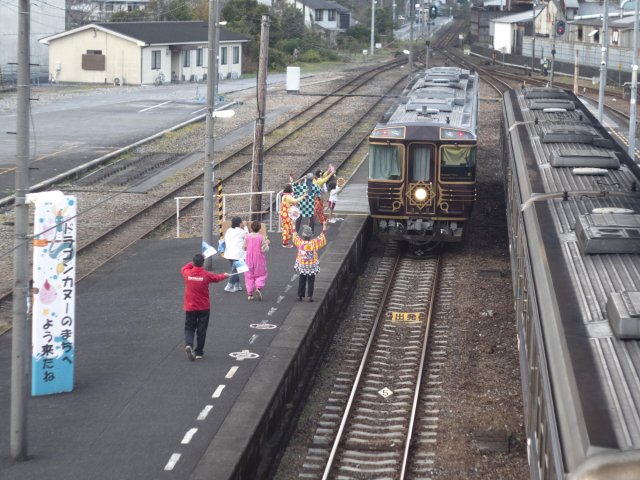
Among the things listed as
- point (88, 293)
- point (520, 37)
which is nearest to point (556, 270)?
point (88, 293)

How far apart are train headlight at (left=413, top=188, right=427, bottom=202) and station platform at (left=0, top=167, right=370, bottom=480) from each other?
2322 millimetres

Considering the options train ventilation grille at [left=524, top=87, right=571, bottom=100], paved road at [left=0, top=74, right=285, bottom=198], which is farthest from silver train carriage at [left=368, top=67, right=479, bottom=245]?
paved road at [left=0, top=74, right=285, bottom=198]

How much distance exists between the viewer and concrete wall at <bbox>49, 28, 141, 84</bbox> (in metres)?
56.6

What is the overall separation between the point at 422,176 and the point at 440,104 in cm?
249

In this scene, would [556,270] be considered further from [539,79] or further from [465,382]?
[539,79]

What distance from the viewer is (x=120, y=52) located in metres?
56.7

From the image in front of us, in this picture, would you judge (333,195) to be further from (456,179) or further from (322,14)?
(322,14)

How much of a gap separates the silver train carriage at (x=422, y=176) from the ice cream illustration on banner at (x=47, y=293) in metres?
9.98

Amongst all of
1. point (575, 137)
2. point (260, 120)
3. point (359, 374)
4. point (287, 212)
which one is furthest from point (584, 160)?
point (260, 120)

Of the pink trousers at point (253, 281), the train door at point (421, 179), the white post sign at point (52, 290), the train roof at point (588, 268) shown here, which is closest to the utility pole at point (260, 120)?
the train door at point (421, 179)

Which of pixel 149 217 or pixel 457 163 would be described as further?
pixel 149 217

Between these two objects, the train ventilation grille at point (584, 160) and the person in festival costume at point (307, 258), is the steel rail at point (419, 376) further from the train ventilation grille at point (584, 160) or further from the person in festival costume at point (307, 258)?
the train ventilation grille at point (584, 160)

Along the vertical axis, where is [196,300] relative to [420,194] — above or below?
below

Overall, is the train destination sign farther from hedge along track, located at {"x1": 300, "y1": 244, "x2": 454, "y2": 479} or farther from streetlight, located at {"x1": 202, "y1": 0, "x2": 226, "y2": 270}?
streetlight, located at {"x1": 202, "y1": 0, "x2": 226, "y2": 270}
